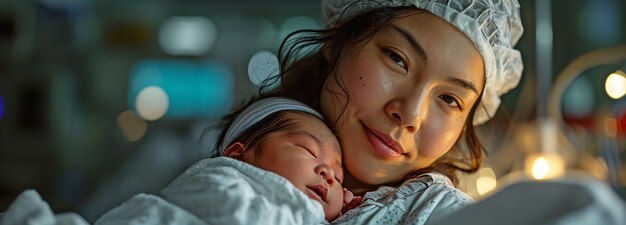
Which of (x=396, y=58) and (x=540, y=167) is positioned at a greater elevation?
(x=396, y=58)

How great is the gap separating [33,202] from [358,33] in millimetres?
512

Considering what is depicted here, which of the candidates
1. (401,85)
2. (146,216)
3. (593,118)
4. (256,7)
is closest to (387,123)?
(401,85)

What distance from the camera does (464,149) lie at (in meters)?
1.27

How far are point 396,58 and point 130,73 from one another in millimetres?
4422

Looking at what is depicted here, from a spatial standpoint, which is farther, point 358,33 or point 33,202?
point 358,33

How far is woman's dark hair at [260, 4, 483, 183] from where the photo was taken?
3.57 ft

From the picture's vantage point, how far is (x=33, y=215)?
73 cm

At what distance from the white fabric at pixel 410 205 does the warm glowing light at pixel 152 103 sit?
422cm

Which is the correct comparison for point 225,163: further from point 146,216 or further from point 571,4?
point 571,4

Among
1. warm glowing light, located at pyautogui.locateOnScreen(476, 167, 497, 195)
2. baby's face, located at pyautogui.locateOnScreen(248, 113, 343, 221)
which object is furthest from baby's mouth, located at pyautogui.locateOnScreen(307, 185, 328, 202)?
warm glowing light, located at pyautogui.locateOnScreen(476, 167, 497, 195)

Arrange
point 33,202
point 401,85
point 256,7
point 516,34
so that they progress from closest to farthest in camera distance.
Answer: point 33,202 < point 401,85 < point 516,34 < point 256,7

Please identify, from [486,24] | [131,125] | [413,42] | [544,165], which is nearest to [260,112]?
[413,42]

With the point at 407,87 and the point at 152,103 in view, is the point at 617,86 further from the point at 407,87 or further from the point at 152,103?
the point at 152,103

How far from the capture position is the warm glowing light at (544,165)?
1.77 metres
